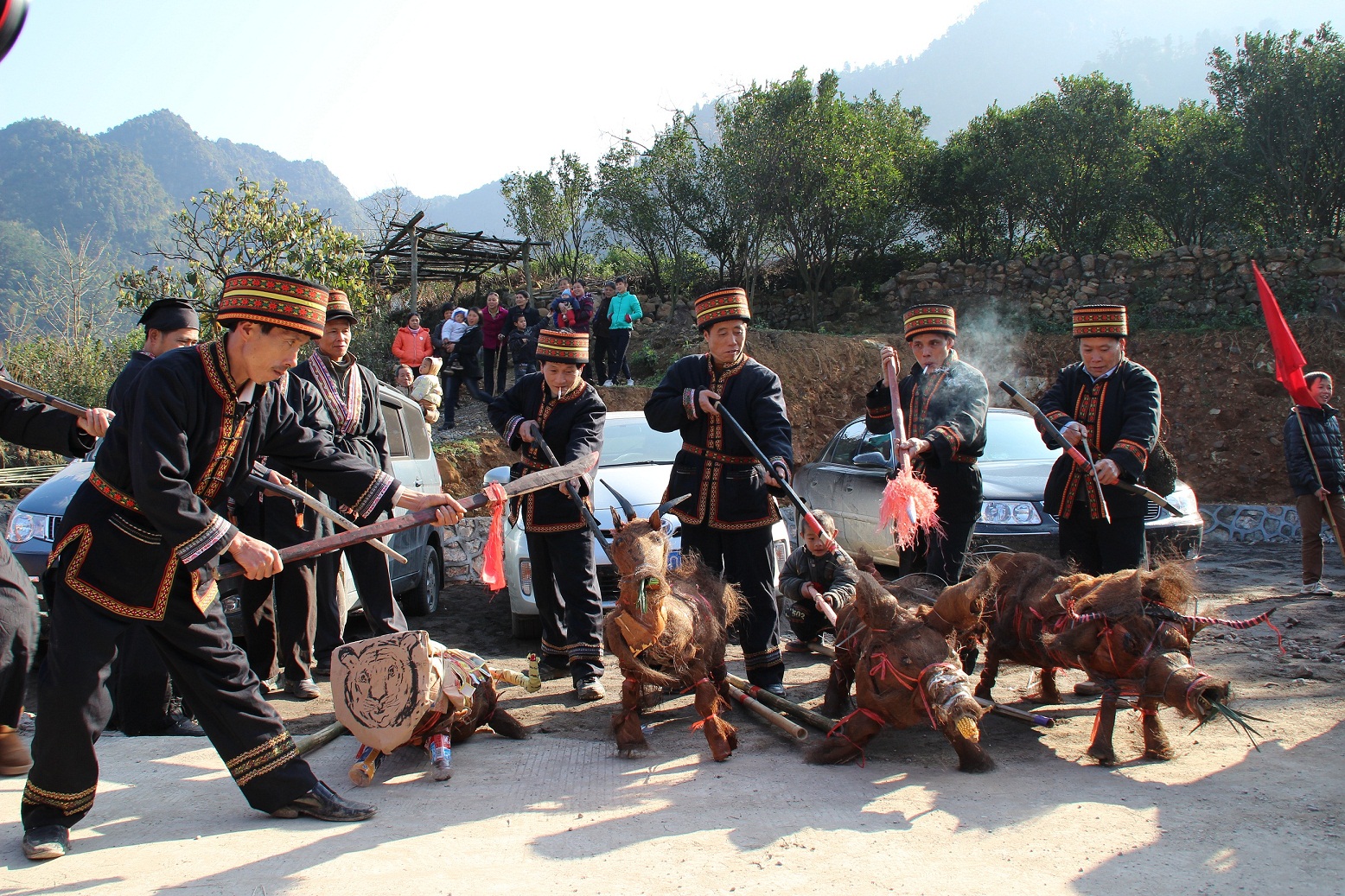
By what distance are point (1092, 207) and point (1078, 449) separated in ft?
61.4

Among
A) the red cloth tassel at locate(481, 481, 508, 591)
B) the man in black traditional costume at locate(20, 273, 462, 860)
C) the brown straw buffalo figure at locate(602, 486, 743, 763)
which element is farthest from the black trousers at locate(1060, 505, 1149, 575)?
the man in black traditional costume at locate(20, 273, 462, 860)

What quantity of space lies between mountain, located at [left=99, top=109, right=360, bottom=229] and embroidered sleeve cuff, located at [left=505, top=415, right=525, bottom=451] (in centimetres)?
11430

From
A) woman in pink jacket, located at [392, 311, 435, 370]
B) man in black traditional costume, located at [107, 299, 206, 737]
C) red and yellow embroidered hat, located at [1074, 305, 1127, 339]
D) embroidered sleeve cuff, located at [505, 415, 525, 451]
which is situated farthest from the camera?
woman in pink jacket, located at [392, 311, 435, 370]

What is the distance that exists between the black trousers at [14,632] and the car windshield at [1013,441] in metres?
6.44

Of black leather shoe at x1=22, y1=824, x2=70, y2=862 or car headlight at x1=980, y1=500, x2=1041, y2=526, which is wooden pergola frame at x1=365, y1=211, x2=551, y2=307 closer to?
car headlight at x1=980, y1=500, x2=1041, y2=526

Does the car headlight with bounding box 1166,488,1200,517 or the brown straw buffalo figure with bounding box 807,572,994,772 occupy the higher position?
the car headlight with bounding box 1166,488,1200,517

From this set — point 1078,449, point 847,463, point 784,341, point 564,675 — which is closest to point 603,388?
point 784,341

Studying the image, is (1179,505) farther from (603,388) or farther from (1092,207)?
(1092,207)

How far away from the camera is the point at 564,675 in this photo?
5.77 meters

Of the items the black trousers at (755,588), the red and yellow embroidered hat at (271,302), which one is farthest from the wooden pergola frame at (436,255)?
the red and yellow embroidered hat at (271,302)

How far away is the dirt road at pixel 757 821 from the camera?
2842 mm

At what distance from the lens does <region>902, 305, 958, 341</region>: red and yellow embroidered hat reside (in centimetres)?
505

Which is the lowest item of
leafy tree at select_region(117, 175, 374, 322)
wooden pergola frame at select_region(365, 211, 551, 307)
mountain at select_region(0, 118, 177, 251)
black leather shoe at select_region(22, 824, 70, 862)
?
black leather shoe at select_region(22, 824, 70, 862)

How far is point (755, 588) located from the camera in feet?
15.7
